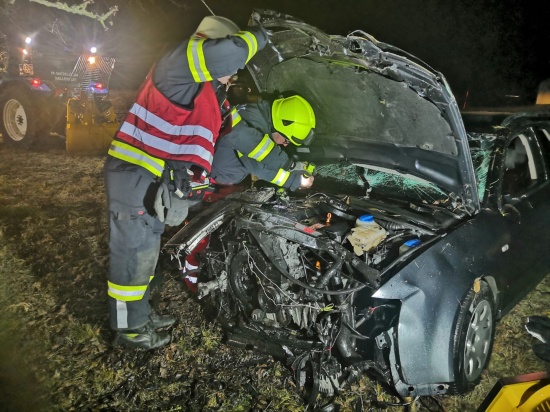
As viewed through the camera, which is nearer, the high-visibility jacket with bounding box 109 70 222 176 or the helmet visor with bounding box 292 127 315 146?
the high-visibility jacket with bounding box 109 70 222 176

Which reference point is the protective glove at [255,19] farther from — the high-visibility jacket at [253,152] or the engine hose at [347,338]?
the engine hose at [347,338]

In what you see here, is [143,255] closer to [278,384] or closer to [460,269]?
[278,384]

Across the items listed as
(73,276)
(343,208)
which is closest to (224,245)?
(343,208)

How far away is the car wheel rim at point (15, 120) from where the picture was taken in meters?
8.48

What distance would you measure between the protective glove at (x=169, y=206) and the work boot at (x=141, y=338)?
976mm

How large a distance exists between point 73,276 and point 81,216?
5.30ft

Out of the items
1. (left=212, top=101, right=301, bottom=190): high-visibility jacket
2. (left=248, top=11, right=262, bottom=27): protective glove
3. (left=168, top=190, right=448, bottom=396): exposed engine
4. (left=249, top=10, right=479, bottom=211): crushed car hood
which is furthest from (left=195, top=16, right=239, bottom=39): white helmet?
(left=168, top=190, right=448, bottom=396): exposed engine

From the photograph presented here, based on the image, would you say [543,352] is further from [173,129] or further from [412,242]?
[173,129]

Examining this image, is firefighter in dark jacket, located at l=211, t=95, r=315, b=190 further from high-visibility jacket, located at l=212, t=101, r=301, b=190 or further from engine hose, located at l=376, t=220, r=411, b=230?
engine hose, located at l=376, t=220, r=411, b=230

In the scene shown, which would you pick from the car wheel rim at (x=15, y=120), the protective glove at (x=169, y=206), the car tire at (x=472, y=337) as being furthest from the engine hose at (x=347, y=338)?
the car wheel rim at (x=15, y=120)

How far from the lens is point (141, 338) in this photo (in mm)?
3275

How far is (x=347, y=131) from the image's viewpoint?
3.61 m

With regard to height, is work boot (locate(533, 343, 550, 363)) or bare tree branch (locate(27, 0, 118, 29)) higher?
bare tree branch (locate(27, 0, 118, 29))

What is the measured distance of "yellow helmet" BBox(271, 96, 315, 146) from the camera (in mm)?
3441
